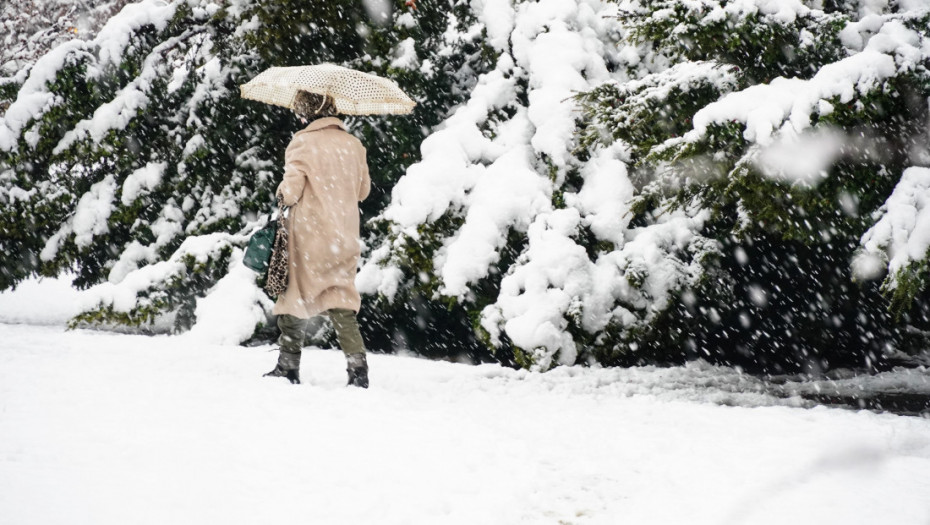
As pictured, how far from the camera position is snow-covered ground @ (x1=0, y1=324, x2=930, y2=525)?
2.05 m

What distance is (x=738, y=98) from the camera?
3361mm

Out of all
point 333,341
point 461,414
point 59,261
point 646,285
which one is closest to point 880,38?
point 646,285

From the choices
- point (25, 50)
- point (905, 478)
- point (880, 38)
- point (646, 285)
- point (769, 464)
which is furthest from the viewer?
point (25, 50)

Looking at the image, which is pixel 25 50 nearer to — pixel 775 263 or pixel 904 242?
pixel 775 263

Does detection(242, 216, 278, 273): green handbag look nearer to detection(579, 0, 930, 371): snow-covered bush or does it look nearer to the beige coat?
the beige coat

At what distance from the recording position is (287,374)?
160 inches

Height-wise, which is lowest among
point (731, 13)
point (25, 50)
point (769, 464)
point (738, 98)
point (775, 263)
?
point (769, 464)

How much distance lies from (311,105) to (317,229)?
2.65 feet

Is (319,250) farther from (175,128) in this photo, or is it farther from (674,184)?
(175,128)

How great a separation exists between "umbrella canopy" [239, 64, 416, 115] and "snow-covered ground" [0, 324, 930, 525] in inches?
70.9

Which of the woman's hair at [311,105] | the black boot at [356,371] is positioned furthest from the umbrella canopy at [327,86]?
the black boot at [356,371]

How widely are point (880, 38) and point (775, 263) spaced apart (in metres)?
2.07

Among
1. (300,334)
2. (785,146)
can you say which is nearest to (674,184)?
(785,146)

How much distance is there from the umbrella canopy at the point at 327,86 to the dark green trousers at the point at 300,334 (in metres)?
1.35
